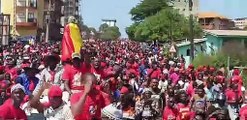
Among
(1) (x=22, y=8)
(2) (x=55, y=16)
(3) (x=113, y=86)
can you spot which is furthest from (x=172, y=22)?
(3) (x=113, y=86)

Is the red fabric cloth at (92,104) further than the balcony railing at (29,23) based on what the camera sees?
No

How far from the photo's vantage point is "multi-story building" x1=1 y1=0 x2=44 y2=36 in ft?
291

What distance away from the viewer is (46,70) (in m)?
11.0

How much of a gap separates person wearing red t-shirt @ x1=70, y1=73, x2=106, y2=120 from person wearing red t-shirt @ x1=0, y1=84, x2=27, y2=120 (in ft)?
2.15

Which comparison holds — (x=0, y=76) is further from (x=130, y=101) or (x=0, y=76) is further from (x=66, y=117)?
(x=66, y=117)

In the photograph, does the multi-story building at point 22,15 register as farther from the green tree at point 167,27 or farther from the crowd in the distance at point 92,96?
the crowd in the distance at point 92,96

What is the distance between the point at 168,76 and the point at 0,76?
26.1ft

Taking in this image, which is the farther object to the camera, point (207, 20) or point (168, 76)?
point (207, 20)

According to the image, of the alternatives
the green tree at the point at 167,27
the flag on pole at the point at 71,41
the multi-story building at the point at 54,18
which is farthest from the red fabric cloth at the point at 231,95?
the multi-story building at the point at 54,18

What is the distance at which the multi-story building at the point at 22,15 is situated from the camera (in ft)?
291

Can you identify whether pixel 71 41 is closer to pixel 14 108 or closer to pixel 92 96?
pixel 92 96

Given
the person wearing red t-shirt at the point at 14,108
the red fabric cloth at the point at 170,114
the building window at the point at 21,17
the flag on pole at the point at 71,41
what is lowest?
the red fabric cloth at the point at 170,114

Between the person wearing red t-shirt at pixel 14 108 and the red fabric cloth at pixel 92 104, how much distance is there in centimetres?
66

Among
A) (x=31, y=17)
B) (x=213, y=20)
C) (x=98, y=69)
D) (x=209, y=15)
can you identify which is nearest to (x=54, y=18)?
(x=31, y=17)
